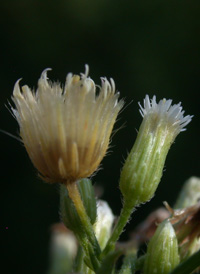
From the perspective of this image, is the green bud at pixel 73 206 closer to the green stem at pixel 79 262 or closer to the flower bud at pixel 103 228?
the green stem at pixel 79 262

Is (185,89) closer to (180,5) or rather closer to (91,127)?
(180,5)

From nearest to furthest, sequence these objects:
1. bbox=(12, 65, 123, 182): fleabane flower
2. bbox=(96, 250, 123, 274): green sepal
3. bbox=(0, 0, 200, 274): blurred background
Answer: bbox=(96, 250, 123, 274): green sepal → bbox=(12, 65, 123, 182): fleabane flower → bbox=(0, 0, 200, 274): blurred background

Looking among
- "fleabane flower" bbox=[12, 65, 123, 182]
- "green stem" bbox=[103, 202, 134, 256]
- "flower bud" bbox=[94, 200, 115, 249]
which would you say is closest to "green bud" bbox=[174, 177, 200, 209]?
"flower bud" bbox=[94, 200, 115, 249]

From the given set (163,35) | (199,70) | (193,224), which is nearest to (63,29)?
(163,35)

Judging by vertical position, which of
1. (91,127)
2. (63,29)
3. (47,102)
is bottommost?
(91,127)

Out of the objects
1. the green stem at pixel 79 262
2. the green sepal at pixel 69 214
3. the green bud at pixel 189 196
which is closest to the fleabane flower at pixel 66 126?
the green sepal at pixel 69 214

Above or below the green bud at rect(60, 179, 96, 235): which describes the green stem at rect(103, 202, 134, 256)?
below

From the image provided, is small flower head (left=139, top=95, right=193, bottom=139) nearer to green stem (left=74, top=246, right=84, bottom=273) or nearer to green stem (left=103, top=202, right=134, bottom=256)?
green stem (left=103, top=202, right=134, bottom=256)
